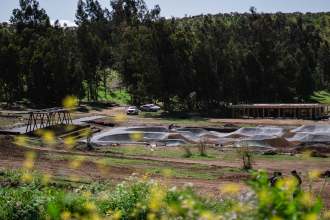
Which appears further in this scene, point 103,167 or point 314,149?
point 314,149

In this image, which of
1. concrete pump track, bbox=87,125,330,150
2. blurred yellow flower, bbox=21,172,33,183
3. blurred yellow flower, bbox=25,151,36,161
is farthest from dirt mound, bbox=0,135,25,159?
concrete pump track, bbox=87,125,330,150

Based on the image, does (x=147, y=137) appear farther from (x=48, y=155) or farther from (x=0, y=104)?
(x=0, y=104)

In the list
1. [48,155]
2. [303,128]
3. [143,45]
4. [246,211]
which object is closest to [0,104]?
[143,45]

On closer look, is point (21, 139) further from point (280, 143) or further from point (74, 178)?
point (280, 143)

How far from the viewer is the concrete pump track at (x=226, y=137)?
81.1 ft

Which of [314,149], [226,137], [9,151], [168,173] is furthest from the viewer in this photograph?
[226,137]

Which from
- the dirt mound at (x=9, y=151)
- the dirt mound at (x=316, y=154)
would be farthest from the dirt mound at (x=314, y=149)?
the dirt mound at (x=9, y=151)

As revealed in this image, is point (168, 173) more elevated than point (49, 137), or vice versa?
point (49, 137)

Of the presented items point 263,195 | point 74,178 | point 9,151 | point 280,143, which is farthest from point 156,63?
point 263,195

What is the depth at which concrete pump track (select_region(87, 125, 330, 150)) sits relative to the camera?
81.1ft

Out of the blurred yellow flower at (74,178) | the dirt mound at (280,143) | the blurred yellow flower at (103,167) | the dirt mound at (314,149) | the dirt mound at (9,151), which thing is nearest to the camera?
the blurred yellow flower at (74,178)

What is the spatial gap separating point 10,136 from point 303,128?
27325 millimetres

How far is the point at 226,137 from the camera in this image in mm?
28875

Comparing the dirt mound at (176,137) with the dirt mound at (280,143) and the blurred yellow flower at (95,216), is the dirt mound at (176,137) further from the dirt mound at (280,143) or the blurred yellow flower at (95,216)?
the blurred yellow flower at (95,216)
